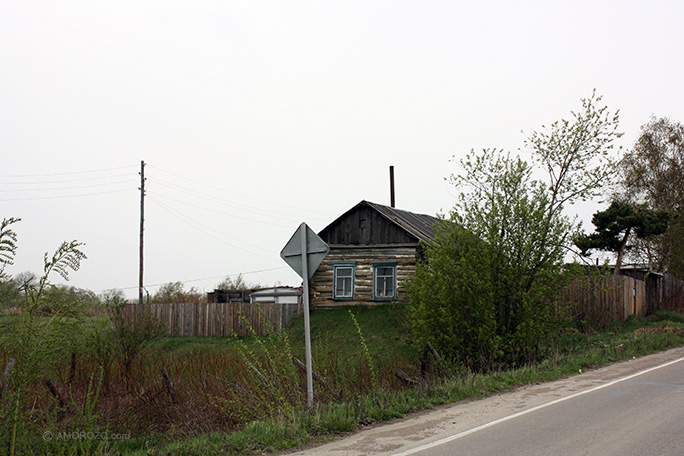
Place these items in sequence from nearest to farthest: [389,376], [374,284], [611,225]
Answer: [389,376] < [374,284] < [611,225]

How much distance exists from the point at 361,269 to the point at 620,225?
1831cm

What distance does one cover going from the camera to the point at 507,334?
52.7 ft

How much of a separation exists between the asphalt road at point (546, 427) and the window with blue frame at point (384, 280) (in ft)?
59.4

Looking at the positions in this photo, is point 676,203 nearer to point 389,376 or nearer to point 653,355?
point 653,355

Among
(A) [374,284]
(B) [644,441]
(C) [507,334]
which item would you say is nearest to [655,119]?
(A) [374,284]

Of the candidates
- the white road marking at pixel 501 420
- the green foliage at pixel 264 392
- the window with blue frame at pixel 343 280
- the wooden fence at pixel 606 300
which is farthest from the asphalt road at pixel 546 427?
the window with blue frame at pixel 343 280

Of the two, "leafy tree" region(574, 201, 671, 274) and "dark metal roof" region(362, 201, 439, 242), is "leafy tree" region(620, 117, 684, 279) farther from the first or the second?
"dark metal roof" region(362, 201, 439, 242)

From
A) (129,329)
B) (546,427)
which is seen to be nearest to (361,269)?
(129,329)

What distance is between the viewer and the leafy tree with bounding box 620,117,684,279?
43.3 meters

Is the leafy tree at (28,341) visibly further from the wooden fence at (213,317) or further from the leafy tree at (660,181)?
the leafy tree at (660,181)

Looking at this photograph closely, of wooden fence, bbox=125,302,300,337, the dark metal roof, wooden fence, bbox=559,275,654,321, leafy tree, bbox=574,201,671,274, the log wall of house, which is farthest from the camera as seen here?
leafy tree, bbox=574,201,671,274

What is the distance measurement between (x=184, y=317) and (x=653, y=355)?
24342 mm

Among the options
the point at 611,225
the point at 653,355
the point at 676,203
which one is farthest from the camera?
the point at 676,203

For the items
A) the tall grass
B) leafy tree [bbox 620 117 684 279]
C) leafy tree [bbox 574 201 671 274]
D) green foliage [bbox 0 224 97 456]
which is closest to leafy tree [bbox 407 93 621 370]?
the tall grass
